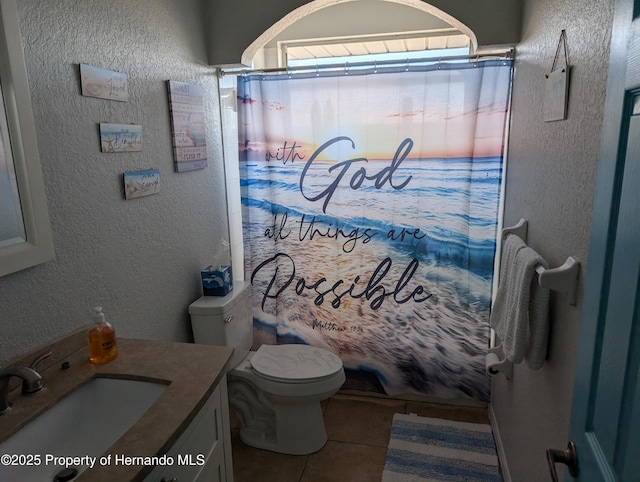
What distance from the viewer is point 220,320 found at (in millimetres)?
2121

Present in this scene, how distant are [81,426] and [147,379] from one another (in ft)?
0.70

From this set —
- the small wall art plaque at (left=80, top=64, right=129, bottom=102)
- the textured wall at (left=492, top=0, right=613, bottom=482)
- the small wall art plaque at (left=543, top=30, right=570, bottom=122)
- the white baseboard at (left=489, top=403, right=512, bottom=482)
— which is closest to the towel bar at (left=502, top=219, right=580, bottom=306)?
the textured wall at (left=492, top=0, right=613, bottom=482)

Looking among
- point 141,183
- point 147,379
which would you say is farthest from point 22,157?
point 147,379

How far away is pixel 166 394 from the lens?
1.16 m

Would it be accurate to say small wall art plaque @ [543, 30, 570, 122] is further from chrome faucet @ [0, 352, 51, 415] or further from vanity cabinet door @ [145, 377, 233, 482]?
chrome faucet @ [0, 352, 51, 415]

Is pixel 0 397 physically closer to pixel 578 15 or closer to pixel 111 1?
pixel 111 1

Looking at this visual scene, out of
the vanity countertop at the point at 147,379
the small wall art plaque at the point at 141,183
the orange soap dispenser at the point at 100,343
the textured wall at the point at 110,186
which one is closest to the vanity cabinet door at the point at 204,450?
the vanity countertop at the point at 147,379

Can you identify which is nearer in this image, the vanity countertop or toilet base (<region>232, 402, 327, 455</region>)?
the vanity countertop

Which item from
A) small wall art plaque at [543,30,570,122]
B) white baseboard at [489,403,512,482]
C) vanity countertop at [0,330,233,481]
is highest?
small wall art plaque at [543,30,570,122]

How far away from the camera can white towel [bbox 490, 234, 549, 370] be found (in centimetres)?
134

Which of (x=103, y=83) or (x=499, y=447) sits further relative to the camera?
(x=499, y=447)

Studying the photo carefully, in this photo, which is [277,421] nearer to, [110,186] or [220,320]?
[220,320]

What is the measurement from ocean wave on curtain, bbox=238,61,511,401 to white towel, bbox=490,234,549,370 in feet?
2.68

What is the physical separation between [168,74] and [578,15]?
1.58m
